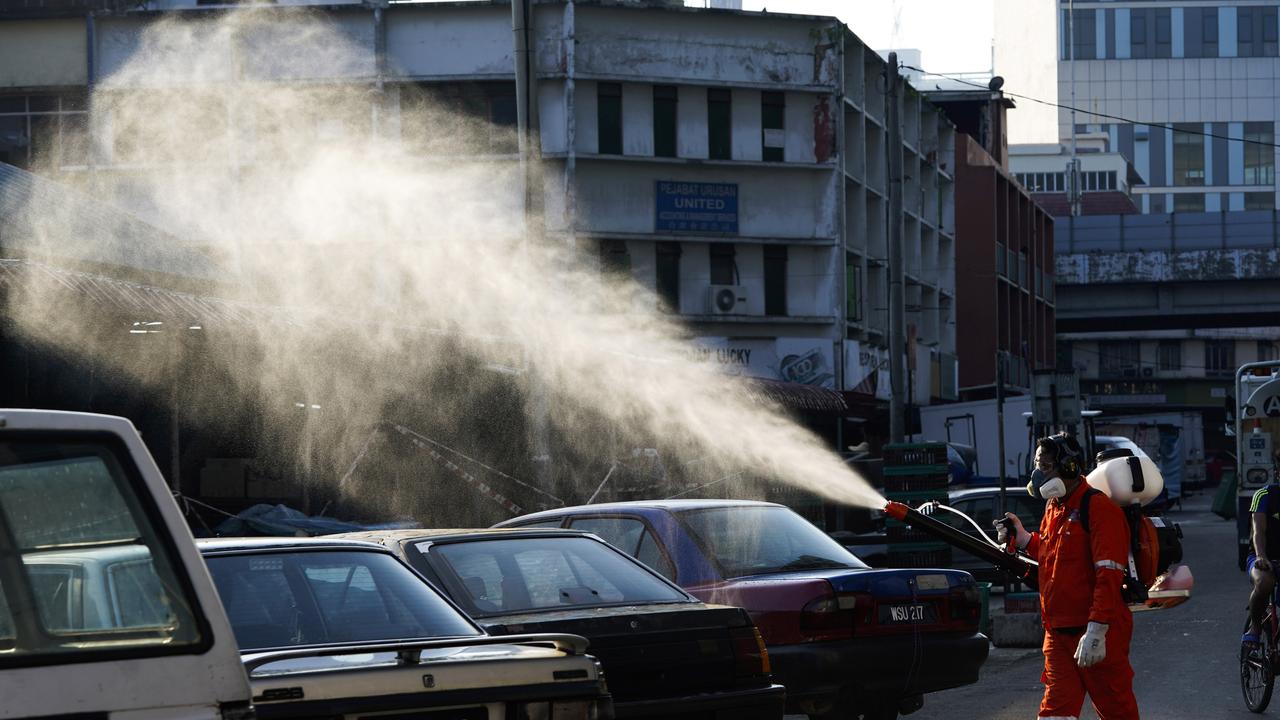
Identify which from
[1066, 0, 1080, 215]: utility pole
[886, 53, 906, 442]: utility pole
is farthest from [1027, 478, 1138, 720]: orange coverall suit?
[1066, 0, 1080, 215]: utility pole

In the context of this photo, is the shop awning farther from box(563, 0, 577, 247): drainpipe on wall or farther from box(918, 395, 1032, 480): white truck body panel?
box(563, 0, 577, 247): drainpipe on wall

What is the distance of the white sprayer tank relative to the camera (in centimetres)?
805

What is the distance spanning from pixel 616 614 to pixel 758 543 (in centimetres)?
246

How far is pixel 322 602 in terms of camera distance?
6473 mm

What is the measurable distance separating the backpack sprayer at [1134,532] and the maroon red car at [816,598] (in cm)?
120

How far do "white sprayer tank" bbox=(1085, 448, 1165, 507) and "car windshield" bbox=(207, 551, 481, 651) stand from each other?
3368 mm

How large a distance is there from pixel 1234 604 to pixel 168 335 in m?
13.1

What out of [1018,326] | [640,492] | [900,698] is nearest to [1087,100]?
[1018,326]

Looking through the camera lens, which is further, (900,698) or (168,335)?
(168,335)

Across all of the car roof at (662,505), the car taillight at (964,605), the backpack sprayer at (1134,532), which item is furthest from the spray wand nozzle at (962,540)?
the car roof at (662,505)

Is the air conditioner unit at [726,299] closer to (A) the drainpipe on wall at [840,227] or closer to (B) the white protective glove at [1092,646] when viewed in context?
(A) the drainpipe on wall at [840,227]

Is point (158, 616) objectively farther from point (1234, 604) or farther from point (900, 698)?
point (1234, 604)

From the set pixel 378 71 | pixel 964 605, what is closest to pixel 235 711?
pixel 964 605

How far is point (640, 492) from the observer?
86.1 ft
